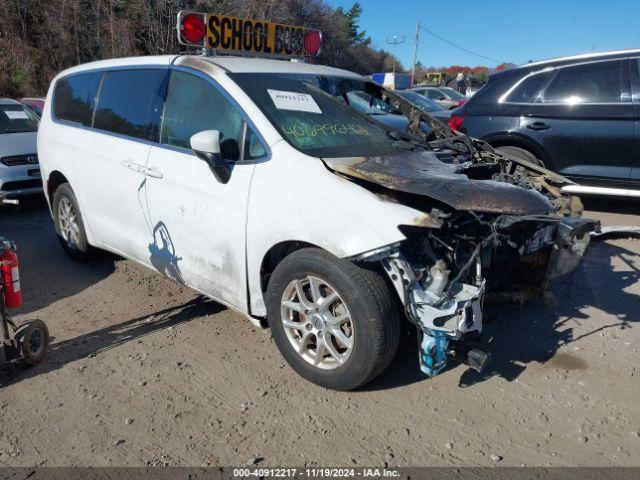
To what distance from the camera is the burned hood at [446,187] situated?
2.71 m

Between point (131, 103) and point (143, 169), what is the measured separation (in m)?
0.69

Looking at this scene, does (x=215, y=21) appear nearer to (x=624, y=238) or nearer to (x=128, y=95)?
(x=128, y=95)

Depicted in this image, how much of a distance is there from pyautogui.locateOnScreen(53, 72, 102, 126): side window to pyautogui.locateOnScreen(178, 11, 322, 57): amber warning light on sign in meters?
1.21

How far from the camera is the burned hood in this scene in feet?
8.91

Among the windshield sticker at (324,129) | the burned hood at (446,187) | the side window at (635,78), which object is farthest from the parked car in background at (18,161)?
the side window at (635,78)

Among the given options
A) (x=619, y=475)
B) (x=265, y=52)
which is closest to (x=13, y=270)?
(x=265, y=52)

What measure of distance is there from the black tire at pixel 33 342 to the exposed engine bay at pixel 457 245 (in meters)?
2.10

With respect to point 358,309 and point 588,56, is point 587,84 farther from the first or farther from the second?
point 358,309

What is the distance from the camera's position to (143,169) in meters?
3.83

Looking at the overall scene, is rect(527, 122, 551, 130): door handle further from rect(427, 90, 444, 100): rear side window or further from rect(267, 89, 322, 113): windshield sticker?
rect(427, 90, 444, 100): rear side window

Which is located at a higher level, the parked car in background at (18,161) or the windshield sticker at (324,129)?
the windshield sticker at (324,129)

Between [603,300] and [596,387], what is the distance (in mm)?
1374

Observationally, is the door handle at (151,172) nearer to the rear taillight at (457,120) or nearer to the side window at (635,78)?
the rear taillight at (457,120)

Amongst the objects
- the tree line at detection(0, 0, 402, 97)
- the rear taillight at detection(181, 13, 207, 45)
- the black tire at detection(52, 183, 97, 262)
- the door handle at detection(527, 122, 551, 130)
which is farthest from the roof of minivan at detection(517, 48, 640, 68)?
the tree line at detection(0, 0, 402, 97)
